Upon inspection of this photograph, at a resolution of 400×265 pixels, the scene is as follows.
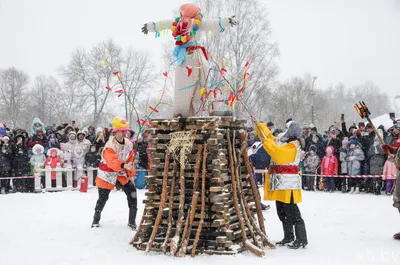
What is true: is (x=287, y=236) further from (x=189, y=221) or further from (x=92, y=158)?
(x=92, y=158)

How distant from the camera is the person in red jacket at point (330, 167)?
14.1 metres

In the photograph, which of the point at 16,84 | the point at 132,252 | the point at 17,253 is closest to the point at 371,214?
the point at 132,252

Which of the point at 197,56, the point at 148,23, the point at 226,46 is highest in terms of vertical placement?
the point at 226,46

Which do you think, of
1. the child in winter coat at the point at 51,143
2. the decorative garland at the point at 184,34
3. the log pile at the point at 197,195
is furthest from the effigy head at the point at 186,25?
the child in winter coat at the point at 51,143

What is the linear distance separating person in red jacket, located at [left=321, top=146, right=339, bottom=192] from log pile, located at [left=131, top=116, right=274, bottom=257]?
24.5ft

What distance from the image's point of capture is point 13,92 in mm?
55688

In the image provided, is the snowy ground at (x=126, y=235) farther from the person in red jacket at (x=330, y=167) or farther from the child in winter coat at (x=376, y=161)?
the person in red jacket at (x=330, y=167)

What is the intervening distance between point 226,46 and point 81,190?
16.7 m

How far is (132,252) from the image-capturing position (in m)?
6.71

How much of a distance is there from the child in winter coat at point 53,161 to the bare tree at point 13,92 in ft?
139

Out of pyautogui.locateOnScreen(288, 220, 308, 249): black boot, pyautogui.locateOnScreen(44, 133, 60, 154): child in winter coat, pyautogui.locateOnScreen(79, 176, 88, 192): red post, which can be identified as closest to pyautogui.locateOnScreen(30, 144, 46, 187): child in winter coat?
pyautogui.locateOnScreen(44, 133, 60, 154): child in winter coat

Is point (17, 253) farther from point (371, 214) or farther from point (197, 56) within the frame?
point (371, 214)

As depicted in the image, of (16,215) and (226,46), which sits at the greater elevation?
(226,46)

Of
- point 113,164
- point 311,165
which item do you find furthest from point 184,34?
point 311,165
